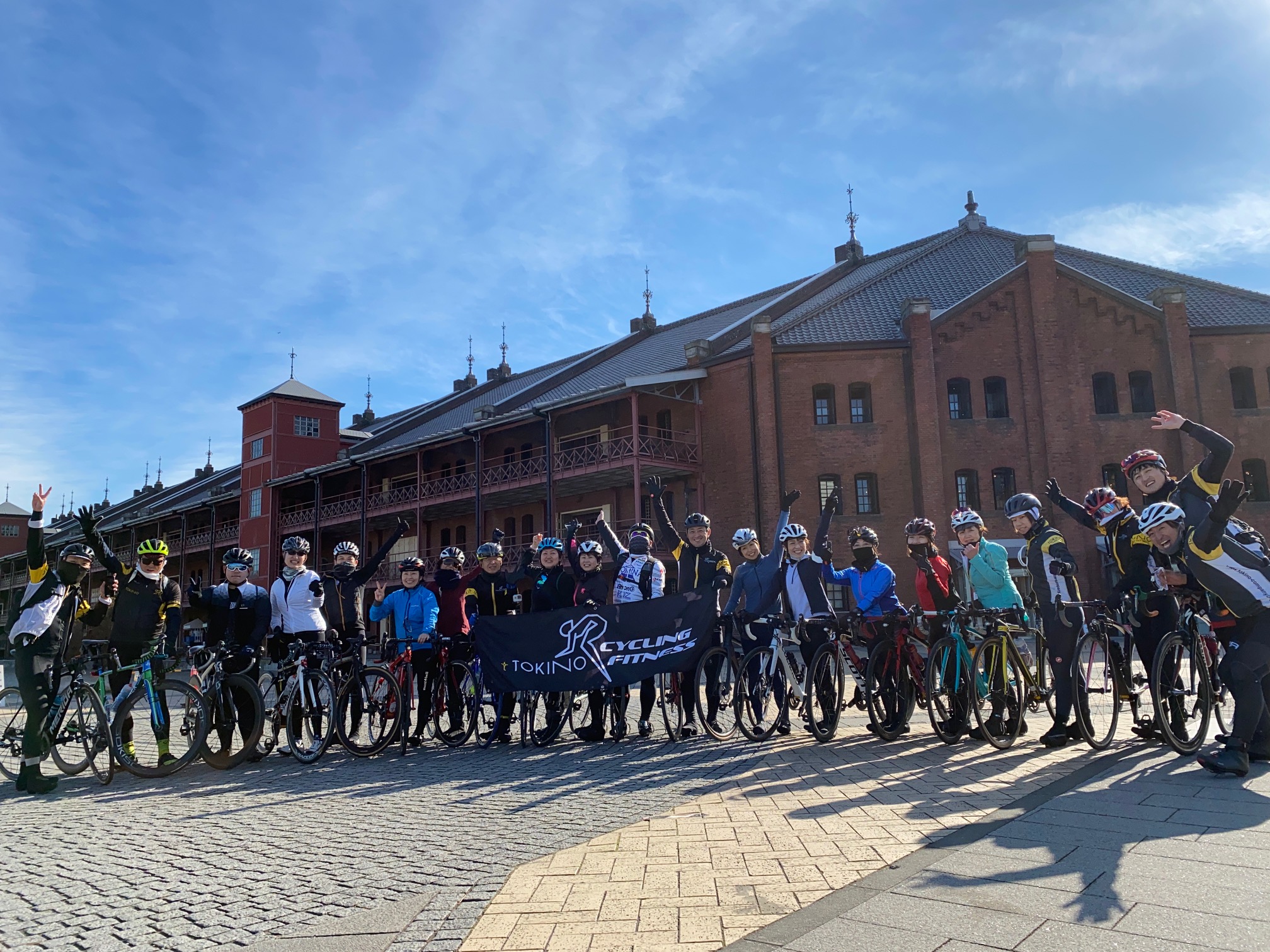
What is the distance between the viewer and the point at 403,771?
293 inches

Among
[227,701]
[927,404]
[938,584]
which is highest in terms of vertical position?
[927,404]

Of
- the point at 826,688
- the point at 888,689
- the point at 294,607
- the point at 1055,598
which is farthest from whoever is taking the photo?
the point at 294,607

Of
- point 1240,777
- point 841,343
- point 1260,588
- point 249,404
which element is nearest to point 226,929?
point 1240,777

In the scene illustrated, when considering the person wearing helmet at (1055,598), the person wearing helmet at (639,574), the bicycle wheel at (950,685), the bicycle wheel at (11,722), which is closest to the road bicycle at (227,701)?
the bicycle wheel at (11,722)

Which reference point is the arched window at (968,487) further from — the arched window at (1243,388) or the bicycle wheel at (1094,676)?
the bicycle wheel at (1094,676)

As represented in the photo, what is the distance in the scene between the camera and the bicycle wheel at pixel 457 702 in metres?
8.96

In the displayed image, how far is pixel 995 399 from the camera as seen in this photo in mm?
31594

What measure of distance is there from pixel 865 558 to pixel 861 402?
23.7 m

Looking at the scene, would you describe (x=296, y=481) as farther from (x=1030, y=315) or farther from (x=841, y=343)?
(x=1030, y=315)

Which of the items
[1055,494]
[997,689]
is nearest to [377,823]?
[997,689]

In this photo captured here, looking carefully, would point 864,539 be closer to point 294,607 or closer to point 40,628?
point 294,607

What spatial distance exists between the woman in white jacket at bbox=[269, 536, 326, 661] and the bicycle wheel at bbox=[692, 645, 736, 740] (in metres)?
3.76

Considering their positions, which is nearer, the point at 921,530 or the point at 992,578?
the point at 992,578

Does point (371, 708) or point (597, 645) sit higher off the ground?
point (597, 645)
